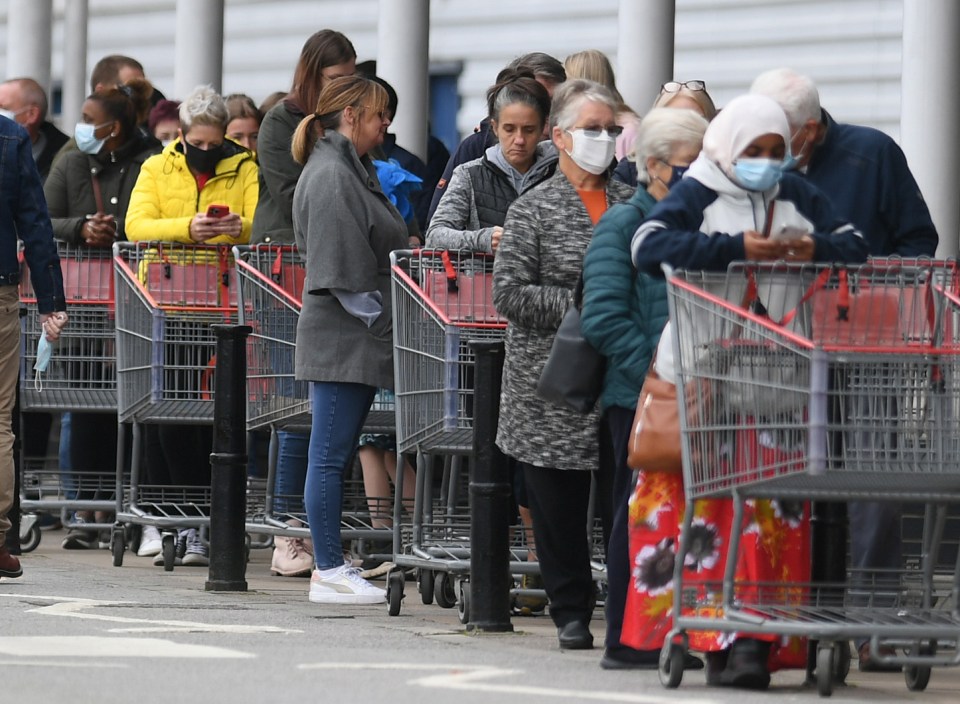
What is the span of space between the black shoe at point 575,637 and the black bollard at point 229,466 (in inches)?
88.5

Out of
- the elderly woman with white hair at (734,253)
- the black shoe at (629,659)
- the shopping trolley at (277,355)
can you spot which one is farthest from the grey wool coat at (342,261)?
the elderly woman with white hair at (734,253)

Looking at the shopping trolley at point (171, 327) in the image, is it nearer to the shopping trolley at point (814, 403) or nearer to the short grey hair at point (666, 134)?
the short grey hair at point (666, 134)

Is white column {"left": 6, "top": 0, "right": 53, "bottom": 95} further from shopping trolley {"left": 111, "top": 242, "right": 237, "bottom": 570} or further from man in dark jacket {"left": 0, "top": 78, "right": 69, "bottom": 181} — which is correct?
shopping trolley {"left": 111, "top": 242, "right": 237, "bottom": 570}

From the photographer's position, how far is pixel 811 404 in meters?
6.13

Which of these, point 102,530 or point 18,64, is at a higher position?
point 18,64

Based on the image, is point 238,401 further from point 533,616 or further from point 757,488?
point 757,488

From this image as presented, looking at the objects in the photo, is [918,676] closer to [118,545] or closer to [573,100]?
[573,100]

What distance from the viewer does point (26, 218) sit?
31.5ft

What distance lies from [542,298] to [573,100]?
2.24 feet

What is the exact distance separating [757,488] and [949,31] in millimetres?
4689

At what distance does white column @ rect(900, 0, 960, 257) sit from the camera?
408 inches

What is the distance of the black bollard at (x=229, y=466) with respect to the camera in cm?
948

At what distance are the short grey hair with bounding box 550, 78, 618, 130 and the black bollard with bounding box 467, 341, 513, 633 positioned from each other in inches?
32.9

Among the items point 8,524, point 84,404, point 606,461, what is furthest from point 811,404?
point 84,404
